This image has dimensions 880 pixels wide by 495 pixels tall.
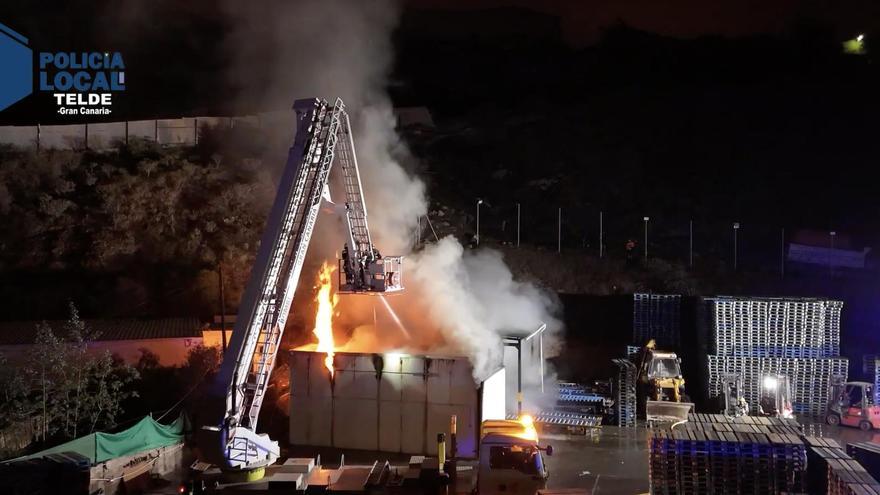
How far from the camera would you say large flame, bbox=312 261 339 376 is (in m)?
20.9

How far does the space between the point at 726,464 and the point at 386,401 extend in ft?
30.2

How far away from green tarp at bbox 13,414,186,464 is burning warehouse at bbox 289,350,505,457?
11.5 ft

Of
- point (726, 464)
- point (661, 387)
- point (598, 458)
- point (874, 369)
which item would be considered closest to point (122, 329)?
point (598, 458)

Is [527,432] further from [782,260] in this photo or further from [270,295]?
[782,260]

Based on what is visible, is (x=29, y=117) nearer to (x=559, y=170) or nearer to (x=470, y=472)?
(x=559, y=170)

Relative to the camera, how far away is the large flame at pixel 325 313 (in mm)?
20891

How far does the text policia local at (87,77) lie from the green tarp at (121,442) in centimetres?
2550

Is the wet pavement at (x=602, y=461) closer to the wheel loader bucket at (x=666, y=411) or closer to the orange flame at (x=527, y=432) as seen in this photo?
Answer: the wheel loader bucket at (x=666, y=411)

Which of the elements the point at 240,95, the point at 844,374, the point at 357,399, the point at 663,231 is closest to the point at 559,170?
the point at 663,231

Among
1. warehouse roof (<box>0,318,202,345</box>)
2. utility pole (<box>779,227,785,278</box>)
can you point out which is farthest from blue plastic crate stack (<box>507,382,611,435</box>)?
utility pole (<box>779,227,785,278</box>)

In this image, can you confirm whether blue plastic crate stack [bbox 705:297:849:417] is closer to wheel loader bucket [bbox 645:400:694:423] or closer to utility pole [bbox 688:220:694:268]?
wheel loader bucket [bbox 645:400:694:423]

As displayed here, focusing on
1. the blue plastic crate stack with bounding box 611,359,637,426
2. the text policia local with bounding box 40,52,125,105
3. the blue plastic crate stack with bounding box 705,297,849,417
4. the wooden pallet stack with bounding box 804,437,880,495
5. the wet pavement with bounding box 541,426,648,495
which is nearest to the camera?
the wooden pallet stack with bounding box 804,437,880,495

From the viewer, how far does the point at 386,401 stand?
18484mm

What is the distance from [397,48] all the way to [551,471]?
205 feet
